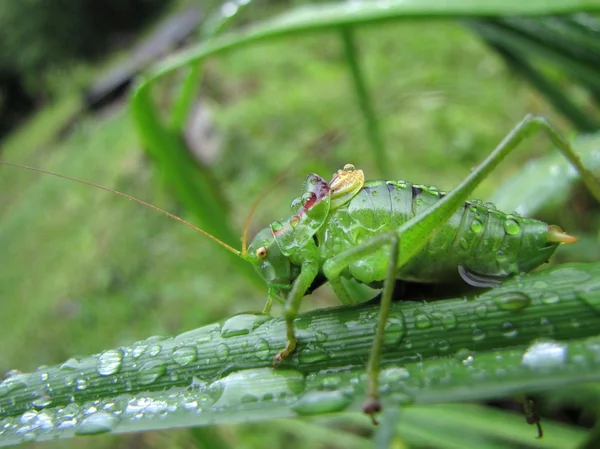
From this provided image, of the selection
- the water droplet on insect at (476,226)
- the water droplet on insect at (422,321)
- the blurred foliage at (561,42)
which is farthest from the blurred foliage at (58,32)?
the water droplet on insect at (422,321)

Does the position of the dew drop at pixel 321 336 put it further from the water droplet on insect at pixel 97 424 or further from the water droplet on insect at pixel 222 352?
the water droplet on insect at pixel 97 424

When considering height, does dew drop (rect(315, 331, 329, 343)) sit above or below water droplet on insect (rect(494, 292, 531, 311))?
above

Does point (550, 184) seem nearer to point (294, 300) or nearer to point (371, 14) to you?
point (371, 14)

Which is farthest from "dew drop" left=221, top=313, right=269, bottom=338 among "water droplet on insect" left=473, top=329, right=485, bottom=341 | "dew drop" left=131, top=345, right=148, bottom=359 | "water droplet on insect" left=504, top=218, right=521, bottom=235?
"water droplet on insect" left=504, top=218, right=521, bottom=235

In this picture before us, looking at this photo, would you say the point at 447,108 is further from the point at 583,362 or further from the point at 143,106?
the point at 583,362

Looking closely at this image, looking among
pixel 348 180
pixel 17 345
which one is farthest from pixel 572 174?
pixel 17 345

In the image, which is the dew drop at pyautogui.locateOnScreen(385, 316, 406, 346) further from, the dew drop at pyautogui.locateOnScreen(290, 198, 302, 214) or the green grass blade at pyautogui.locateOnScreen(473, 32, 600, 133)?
the green grass blade at pyautogui.locateOnScreen(473, 32, 600, 133)

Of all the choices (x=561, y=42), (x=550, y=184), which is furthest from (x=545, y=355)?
(x=561, y=42)
